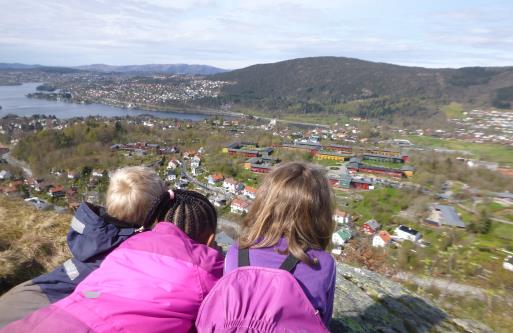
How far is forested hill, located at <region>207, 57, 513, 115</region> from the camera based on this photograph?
6831cm

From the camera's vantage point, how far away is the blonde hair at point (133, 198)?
172 centimetres

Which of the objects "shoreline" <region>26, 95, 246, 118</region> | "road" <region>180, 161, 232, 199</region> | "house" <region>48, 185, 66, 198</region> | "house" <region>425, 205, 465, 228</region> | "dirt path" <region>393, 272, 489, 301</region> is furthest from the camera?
"shoreline" <region>26, 95, 246, 118</region>

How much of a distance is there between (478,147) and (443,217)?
26.3 m

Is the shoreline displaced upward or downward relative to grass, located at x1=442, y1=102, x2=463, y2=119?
downward

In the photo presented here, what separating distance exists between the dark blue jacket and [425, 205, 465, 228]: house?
11592 millimetres

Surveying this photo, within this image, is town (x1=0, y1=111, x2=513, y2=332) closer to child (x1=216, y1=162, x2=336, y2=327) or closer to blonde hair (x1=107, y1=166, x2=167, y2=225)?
child (x1=216, y1=162, x2=336, y2=327)

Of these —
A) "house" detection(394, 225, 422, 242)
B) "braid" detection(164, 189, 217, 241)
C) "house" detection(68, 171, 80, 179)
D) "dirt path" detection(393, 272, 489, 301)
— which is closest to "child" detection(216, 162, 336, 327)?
"braid" detection(164, 189, 217, 241)

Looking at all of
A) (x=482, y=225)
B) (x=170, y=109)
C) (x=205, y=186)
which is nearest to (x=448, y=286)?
(x=482, y=225)

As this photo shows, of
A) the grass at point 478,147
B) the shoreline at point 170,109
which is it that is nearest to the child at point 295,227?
the grass at point 478,147

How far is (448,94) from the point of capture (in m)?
71.7

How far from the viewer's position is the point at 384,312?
2.00 meters

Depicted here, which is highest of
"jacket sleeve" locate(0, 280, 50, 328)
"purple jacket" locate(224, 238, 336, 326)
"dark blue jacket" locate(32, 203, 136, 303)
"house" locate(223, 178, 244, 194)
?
"purple jacket" locate(224, 238, 336, 326)

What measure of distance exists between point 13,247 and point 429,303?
302cm

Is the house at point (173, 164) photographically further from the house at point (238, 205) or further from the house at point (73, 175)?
the house at point (238, 205)
